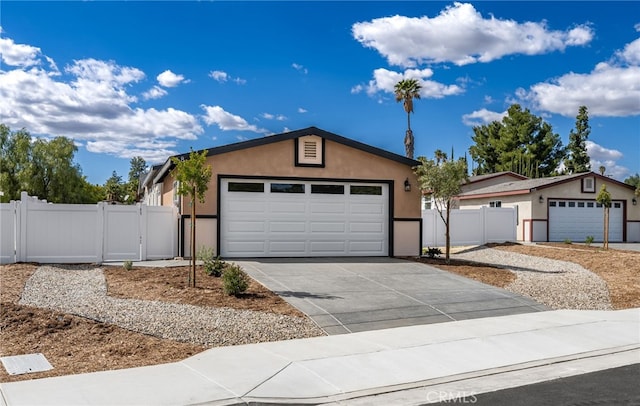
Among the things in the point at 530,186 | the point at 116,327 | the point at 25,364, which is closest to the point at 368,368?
the point at 116,327

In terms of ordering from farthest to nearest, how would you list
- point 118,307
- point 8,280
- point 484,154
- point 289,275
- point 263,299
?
point 484,154
point 289,275
point 8,280
point 263,299
point 118,307

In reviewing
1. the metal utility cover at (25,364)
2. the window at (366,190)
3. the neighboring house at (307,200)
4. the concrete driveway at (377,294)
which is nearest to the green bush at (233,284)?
the concrete driveway at (377,294)

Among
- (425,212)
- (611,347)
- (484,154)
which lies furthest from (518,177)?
(611,347)

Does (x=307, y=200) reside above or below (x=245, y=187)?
below

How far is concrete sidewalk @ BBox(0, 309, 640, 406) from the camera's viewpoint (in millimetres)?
6066

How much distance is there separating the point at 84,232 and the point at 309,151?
273 inches

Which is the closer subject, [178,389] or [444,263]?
[178,389]

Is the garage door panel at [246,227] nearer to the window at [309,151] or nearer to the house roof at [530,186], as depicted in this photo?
the window at [309,151]

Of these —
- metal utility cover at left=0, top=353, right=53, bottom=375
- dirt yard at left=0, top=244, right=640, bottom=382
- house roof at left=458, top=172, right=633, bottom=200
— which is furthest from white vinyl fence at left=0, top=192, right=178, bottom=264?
house roof at left=458, top=172, right=633, bottom=200

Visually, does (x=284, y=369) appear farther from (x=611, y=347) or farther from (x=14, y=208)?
(x=14, y=208)

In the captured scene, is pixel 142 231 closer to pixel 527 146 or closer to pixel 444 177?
pixel 444 177

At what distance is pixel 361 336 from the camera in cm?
902

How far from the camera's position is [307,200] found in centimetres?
1759

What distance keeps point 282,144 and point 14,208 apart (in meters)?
7.58
